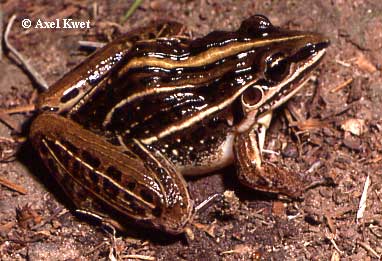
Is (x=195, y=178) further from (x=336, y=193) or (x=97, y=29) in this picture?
(x=97, y=29)

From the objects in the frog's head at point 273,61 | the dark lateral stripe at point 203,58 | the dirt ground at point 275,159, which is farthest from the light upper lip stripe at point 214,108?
the dirt ground at point 275,159

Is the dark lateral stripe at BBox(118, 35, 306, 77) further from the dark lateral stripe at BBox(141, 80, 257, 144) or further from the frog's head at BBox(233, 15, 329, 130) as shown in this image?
the dark lateral stripe at BBox(141, 80, 257, 144)

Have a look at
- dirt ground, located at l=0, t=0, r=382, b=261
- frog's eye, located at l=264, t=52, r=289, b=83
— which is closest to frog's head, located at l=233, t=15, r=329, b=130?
frog's eye, located at l=264, t=52, r=289, b=83

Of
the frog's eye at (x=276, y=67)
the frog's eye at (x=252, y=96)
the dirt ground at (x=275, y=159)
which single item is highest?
the frog's eye at (x=276, y=67)

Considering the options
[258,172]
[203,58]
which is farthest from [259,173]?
[203,58]

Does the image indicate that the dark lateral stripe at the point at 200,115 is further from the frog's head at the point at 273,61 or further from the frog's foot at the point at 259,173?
the frog's foot at the point at 259,173

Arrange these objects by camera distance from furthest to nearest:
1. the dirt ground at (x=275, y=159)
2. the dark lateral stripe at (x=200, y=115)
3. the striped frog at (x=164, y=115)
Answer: the dirt ground at (x=275, y=159) → the dark lateral stripe at (x=200, y=115) → the striped frog at (x=164, y=115)
